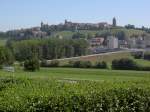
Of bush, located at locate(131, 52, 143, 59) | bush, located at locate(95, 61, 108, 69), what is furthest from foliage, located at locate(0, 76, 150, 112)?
bush, located at locate(131, 52, 143, 59)

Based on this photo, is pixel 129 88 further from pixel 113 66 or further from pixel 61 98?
pixel 113 66

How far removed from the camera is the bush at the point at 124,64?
77.0 m

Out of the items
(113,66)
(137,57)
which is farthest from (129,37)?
(113,66)

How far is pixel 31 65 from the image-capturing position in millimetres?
61781

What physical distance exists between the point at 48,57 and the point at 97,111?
93.4 metres

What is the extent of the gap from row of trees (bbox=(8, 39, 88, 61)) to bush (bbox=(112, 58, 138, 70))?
2308cm

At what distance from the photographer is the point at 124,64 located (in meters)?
79.8

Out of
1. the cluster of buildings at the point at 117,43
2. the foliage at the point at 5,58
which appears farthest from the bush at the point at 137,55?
the cluster of buildings at the point at 117,43

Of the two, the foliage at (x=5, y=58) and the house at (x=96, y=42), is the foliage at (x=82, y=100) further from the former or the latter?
the house at (x=96, y=42)

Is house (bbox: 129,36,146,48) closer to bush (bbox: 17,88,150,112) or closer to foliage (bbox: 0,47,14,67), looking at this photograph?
foliage (bbox: 0,47,14,67)

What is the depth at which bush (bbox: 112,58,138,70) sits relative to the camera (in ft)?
252

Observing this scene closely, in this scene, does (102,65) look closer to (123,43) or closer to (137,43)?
(137,43)

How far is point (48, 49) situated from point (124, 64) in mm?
32395

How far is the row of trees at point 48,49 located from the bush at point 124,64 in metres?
23.1
